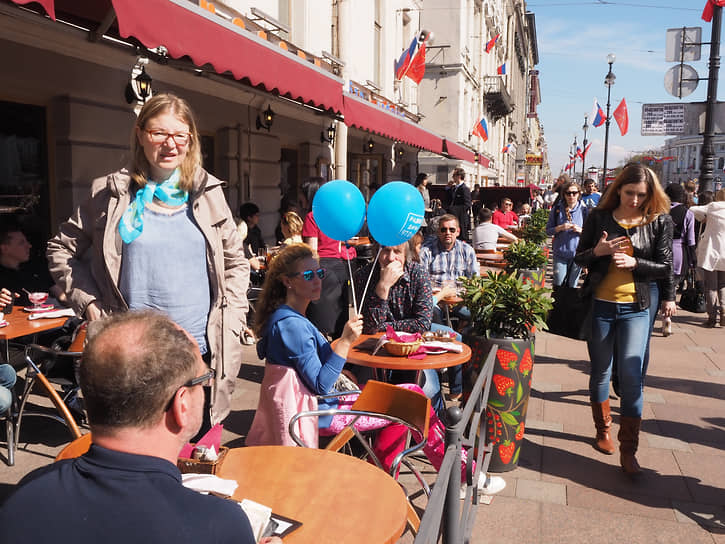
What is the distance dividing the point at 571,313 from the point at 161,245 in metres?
2.91

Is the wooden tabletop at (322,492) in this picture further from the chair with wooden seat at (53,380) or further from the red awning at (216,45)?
the red awning at (216,45)

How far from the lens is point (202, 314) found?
8.32 feet

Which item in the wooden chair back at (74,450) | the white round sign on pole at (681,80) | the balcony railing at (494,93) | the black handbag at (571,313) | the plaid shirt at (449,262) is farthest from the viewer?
the balcony railing at (494,93)

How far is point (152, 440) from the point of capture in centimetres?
122

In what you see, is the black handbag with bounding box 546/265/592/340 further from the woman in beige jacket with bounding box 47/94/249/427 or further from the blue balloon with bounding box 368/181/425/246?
the woman in beige jacket with bounding box 47/94/249/427

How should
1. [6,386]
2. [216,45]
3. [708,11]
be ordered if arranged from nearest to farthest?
[6,386] < [216,45] < [708,11]

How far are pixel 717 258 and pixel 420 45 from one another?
8569 millimetres

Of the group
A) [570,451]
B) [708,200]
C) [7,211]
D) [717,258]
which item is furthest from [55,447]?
[708,200]

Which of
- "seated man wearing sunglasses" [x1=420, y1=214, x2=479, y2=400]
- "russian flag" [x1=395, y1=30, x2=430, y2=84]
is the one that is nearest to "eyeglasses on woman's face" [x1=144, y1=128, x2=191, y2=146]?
"seated man wearing sunglasses" [x1=420, y1=214, x2=479, y2=400]

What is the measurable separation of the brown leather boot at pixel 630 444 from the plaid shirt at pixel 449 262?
2.42m

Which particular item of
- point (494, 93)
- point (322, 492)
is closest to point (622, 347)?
point (322, 492)

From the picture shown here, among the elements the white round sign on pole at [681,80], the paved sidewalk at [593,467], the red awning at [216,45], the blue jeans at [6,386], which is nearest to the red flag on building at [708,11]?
the white round sign on pole at [681,80]

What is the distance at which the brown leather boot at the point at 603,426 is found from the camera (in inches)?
159

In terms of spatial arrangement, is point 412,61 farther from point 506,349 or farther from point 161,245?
point 161,245
